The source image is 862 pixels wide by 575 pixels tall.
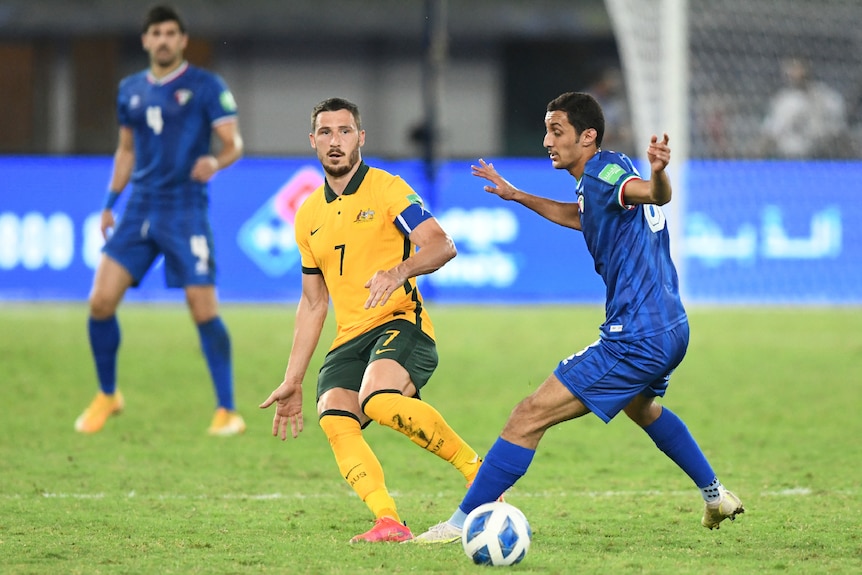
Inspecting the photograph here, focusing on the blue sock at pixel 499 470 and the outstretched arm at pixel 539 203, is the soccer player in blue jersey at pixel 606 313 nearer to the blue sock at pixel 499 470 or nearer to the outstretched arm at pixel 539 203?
the blue sock at pixel 499 470

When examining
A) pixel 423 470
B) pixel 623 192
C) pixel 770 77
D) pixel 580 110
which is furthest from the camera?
pixel 770 77

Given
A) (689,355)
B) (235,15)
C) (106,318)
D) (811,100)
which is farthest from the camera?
(235,15)

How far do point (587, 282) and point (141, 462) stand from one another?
889cm

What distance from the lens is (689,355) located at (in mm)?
11492

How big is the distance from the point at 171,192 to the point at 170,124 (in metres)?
0.39

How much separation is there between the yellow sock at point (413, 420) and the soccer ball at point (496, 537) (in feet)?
1.66

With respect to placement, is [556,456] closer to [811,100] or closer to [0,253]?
[0,253]

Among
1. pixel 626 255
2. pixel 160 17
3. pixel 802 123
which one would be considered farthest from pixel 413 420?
pixel 802 123

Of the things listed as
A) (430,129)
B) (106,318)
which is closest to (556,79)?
(430,129)

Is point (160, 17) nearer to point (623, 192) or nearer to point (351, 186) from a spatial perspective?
point (351, 186)

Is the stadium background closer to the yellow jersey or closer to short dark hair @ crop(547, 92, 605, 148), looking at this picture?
the yellow jersey

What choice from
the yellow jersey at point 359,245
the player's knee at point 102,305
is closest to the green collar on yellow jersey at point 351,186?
the yellow jersey at point 359,245

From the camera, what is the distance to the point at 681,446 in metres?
5.35

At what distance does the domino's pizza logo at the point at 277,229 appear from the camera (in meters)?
15.0
